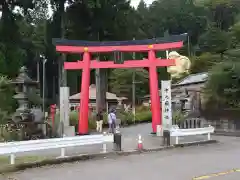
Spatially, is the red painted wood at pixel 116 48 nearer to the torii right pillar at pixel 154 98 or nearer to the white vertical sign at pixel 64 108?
the torii right pillar at pixel 154 98

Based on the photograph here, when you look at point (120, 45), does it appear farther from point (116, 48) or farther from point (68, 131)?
point (68, 131)

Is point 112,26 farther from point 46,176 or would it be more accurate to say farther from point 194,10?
point 194,10

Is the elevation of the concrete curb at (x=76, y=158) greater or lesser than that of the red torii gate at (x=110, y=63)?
lesser

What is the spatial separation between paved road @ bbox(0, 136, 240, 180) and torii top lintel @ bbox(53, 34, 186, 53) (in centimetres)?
894

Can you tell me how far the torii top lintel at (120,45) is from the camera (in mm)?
21625

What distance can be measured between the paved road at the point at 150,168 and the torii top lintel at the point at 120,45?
29.3 feet

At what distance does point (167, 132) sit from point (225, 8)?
1780 inches

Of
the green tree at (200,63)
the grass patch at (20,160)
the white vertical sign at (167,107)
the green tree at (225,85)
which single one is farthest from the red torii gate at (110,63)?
the green tree at (200,63)

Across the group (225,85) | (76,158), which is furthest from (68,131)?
(225,85)

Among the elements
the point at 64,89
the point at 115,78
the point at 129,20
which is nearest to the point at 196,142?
the point at 64,89

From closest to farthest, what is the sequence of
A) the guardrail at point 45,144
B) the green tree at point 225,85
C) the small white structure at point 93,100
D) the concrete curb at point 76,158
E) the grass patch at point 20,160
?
the concrete curb at point 76,158 → the guardrail at point 45,144 → the grass patch at point 20,160 → the green tree at point 225,85 → the small white structure at point 93,100

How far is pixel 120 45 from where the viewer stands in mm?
22203

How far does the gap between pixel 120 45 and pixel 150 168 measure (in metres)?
12.5

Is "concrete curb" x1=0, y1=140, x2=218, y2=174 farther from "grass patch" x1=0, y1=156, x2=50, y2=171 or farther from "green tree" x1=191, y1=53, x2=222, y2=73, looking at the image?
"green tree" x1=191, y1=53, x2=222, y2=73
